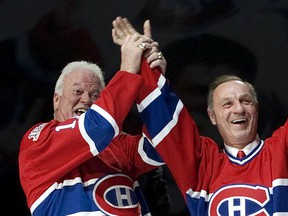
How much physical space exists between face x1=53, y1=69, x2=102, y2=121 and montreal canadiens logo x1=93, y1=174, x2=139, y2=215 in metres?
0.19

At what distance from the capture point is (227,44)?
2.35 meters

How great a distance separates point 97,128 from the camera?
67.6 inches

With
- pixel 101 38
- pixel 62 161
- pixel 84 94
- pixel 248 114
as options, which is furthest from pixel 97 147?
pixel 101 38

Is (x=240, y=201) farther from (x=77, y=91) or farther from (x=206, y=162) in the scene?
(x=77, y=91)

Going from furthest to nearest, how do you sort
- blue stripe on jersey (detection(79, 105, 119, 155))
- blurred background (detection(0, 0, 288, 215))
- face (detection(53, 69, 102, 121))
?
blurred background (detection(0, 0, 288, 215)), face (detection(53, 69, 102, 121)), blue stripe on jersey (detection(79, 105, 119, 155))

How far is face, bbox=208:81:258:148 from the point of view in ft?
5.97

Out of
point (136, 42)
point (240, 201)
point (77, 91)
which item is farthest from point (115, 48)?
point (240, 201)

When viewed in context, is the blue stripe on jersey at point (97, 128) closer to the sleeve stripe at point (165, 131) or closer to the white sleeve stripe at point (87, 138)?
the white sleeve stripe at point (87, 138)

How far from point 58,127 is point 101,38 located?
2.09 ft

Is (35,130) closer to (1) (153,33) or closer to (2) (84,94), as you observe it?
(2) (84,94)

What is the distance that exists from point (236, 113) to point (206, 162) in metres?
0.13

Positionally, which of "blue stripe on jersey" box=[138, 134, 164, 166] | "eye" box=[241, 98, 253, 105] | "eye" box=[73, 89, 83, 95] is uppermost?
"eye" box=[73, 89, 83, 95]

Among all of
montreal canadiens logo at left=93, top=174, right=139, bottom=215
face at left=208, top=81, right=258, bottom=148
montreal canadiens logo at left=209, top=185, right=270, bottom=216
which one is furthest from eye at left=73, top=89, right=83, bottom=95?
montreal canadiens logo at left=209, top=185, right=270, bottom=216

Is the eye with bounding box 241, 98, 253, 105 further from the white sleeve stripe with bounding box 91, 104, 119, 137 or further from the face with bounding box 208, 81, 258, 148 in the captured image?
the white sleeve stripe with bounding box 91, 104, 119, 137
